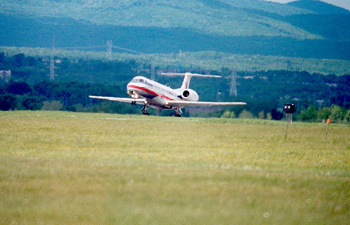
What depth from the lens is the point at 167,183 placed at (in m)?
15.3

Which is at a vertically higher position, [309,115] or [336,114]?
[336,114]

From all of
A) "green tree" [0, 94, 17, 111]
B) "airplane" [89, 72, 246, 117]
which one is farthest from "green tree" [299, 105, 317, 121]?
"green tree" [0, 94, 17, 111]

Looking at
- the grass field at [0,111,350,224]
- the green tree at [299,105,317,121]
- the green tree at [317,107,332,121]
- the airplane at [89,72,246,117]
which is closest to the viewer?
the grass field at [0,111,350,224]

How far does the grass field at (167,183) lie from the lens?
12.5 metres

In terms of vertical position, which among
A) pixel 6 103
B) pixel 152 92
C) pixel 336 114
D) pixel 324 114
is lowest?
pixel 6 103

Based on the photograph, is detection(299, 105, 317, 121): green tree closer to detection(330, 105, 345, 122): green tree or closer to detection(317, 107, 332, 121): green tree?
detection(317, 107, 332, 121): green tree

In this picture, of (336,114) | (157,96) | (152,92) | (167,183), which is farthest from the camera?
(336,114)

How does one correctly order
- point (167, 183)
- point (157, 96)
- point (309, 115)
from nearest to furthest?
point (167, 183)
point (157, 96)
point (309, 115)

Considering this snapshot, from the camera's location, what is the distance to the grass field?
1253 centimetres

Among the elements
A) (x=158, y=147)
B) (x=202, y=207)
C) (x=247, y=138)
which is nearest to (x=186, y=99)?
(x=247, y=138)

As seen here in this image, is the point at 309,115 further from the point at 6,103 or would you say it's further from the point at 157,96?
the point at 157,96

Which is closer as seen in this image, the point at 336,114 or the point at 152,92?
the point at 152,92

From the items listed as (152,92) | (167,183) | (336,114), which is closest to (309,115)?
(336,114)

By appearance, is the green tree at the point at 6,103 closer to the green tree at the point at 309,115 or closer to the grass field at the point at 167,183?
the green tree at the point at 309,115
